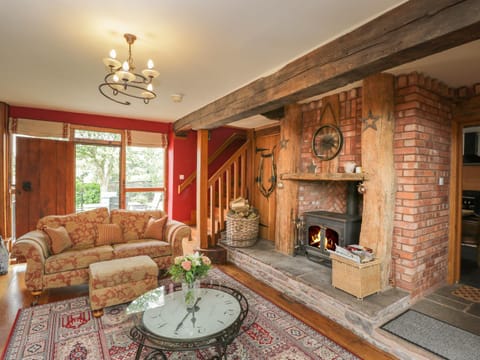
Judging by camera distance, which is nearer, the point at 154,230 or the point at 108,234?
the point at 108,234

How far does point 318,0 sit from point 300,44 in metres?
0.58

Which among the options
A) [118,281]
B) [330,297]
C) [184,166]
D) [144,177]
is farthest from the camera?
[184,166]

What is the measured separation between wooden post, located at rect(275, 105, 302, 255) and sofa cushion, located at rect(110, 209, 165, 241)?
7.06 feet

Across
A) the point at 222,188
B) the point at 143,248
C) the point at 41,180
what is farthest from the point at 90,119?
the point at 143,248

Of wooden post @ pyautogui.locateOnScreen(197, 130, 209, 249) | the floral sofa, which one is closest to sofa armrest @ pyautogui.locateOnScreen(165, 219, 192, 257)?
the floral sofa

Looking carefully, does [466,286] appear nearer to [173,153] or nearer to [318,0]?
[318,0]

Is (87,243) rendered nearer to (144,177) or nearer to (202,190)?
(202,190)

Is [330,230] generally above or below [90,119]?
below

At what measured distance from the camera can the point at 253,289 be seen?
333cm

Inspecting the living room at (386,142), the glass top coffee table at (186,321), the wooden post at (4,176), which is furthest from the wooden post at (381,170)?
the wooden post at (4,176)

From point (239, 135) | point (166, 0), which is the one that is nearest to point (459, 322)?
point (166, 0)

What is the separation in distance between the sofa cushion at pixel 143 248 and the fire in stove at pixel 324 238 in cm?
205

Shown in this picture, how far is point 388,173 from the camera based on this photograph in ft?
8.71

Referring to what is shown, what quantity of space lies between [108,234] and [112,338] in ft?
5.81
